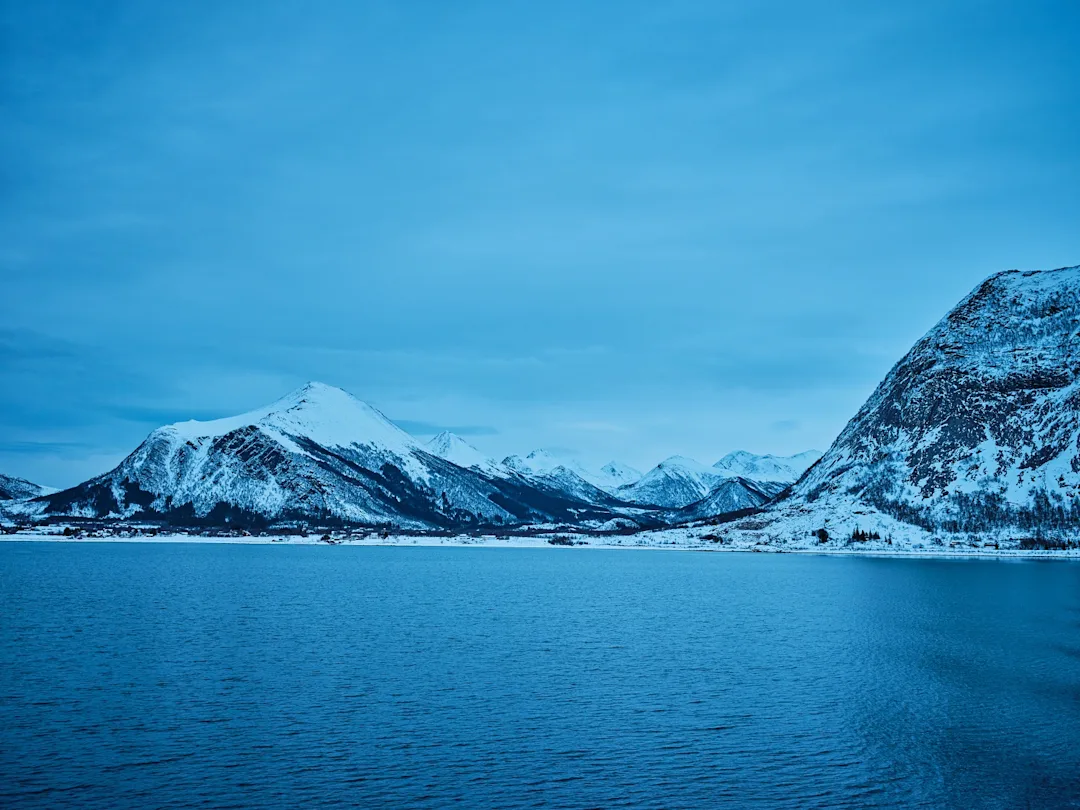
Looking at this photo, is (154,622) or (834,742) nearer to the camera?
(834,742)

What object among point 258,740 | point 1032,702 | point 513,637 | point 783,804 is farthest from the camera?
point 513,637

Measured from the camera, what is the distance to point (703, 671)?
2598 inches

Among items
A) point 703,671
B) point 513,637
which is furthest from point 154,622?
point 703,671

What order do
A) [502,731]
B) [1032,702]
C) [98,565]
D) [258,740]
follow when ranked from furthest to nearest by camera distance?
1. [98,565]
2. [1032,702]
3. [502,731]
4. [258,740]

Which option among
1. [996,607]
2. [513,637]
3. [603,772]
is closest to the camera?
[603,772]

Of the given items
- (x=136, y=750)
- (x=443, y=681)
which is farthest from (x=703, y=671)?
(x=136, y=750)

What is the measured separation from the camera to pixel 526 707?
53375mm

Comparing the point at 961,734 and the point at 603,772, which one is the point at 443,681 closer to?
the point at 603,772

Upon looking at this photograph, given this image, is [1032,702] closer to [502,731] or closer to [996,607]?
[502,731]

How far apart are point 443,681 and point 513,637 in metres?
23.2

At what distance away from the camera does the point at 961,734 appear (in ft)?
162

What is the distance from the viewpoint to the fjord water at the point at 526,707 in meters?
38.3

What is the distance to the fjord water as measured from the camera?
38281 mm

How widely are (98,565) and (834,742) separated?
18794 centimetres
